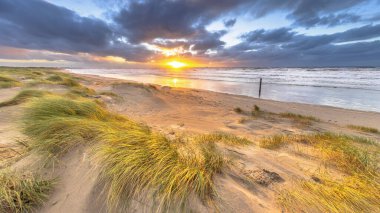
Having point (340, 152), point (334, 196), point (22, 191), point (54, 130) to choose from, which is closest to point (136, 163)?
point (22, 191)

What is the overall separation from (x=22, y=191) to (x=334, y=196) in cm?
325

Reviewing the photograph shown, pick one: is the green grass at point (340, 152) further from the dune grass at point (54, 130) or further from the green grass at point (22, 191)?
the green grass at point (22, 191)

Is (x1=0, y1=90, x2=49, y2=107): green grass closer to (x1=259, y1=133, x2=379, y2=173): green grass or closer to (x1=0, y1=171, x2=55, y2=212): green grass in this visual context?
(x1=0, y1=171, x2=55, y2=212): green grass

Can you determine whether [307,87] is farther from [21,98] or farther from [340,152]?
[21,98]

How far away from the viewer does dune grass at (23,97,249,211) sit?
177cm

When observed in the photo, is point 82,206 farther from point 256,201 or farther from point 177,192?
point 256,201

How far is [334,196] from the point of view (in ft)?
6.18

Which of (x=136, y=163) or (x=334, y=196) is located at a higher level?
(x=136, y=163)

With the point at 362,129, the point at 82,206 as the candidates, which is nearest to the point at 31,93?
the point at 82,206

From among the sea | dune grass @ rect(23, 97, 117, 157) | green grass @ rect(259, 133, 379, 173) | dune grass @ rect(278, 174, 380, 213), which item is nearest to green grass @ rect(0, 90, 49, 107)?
dune grass @ rect(23, 97, 117, 157)

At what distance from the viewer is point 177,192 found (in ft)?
5.75

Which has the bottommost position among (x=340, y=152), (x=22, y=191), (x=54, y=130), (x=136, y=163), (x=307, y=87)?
(x=307, y=87)

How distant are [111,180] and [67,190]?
1.78 feet

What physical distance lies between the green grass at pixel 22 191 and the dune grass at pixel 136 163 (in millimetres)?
452
